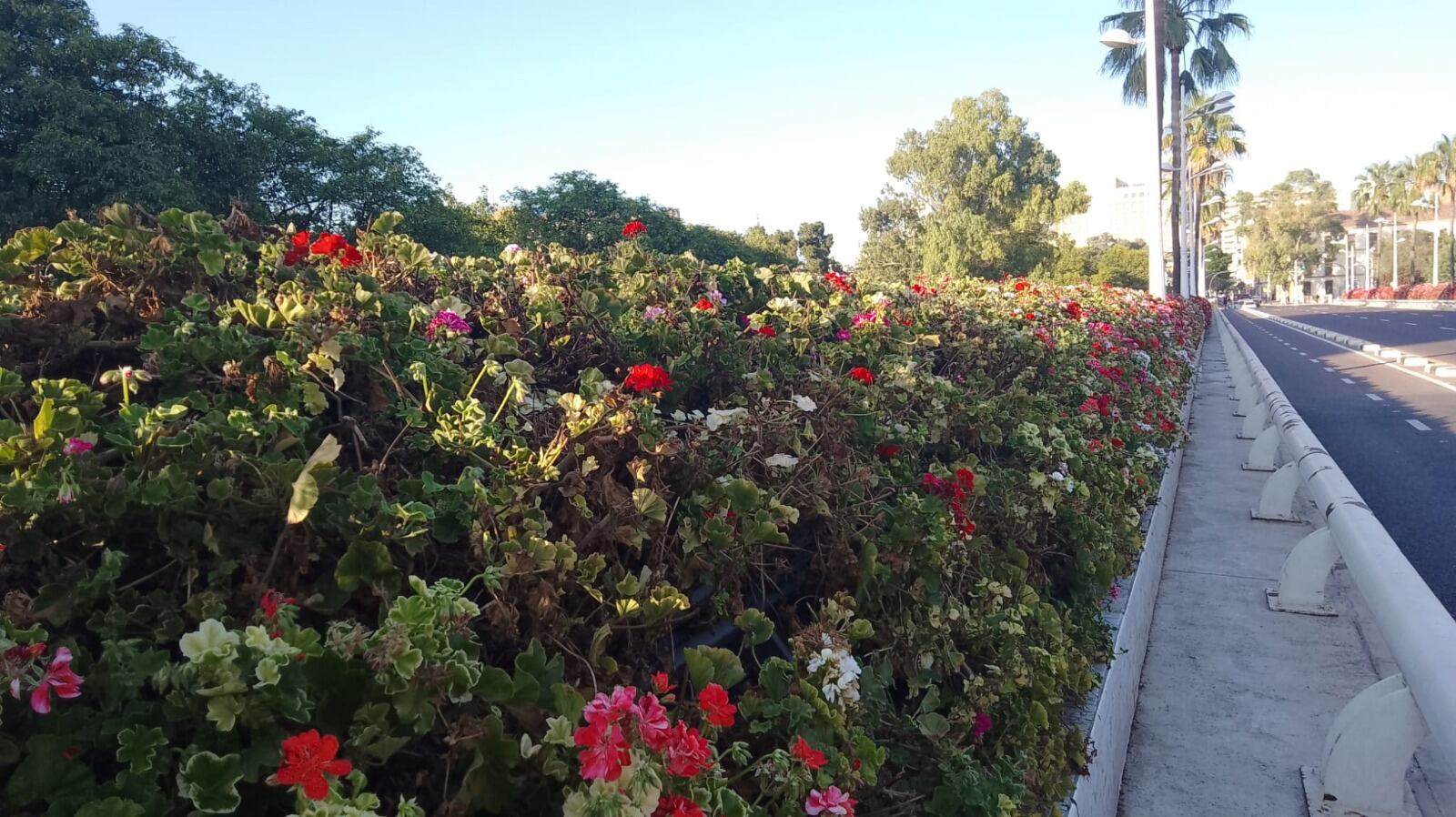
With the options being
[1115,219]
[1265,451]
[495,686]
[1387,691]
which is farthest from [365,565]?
[1115,219]

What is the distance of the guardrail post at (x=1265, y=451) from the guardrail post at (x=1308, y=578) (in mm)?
3395

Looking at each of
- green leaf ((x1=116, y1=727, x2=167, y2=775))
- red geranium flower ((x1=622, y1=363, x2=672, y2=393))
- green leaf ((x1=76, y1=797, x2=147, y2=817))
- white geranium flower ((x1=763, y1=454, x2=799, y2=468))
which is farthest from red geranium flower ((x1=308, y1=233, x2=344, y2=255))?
green leaf ((x1=76, y1=797, x2=147, y2=817))

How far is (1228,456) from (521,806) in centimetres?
941

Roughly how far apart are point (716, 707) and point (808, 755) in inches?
8.0

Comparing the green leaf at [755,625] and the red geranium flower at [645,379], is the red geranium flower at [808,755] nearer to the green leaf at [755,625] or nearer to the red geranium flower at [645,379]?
the green leaf at [755,625]

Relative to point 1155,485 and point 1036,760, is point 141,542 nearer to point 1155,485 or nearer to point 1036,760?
point 1036,760

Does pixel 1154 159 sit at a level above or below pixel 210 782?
above

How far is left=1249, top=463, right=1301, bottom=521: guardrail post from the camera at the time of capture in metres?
6.61

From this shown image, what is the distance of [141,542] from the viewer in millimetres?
1626

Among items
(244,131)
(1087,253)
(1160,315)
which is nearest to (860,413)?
(1160,315)

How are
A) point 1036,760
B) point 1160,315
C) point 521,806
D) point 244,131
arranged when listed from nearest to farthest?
point 521,806
point 1036,760
point 1160,315
point 244,131

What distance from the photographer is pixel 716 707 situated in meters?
1.54

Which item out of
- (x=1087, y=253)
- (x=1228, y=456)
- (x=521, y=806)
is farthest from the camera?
(x=1087, y=253)

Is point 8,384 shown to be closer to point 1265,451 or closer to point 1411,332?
point 1265,451
